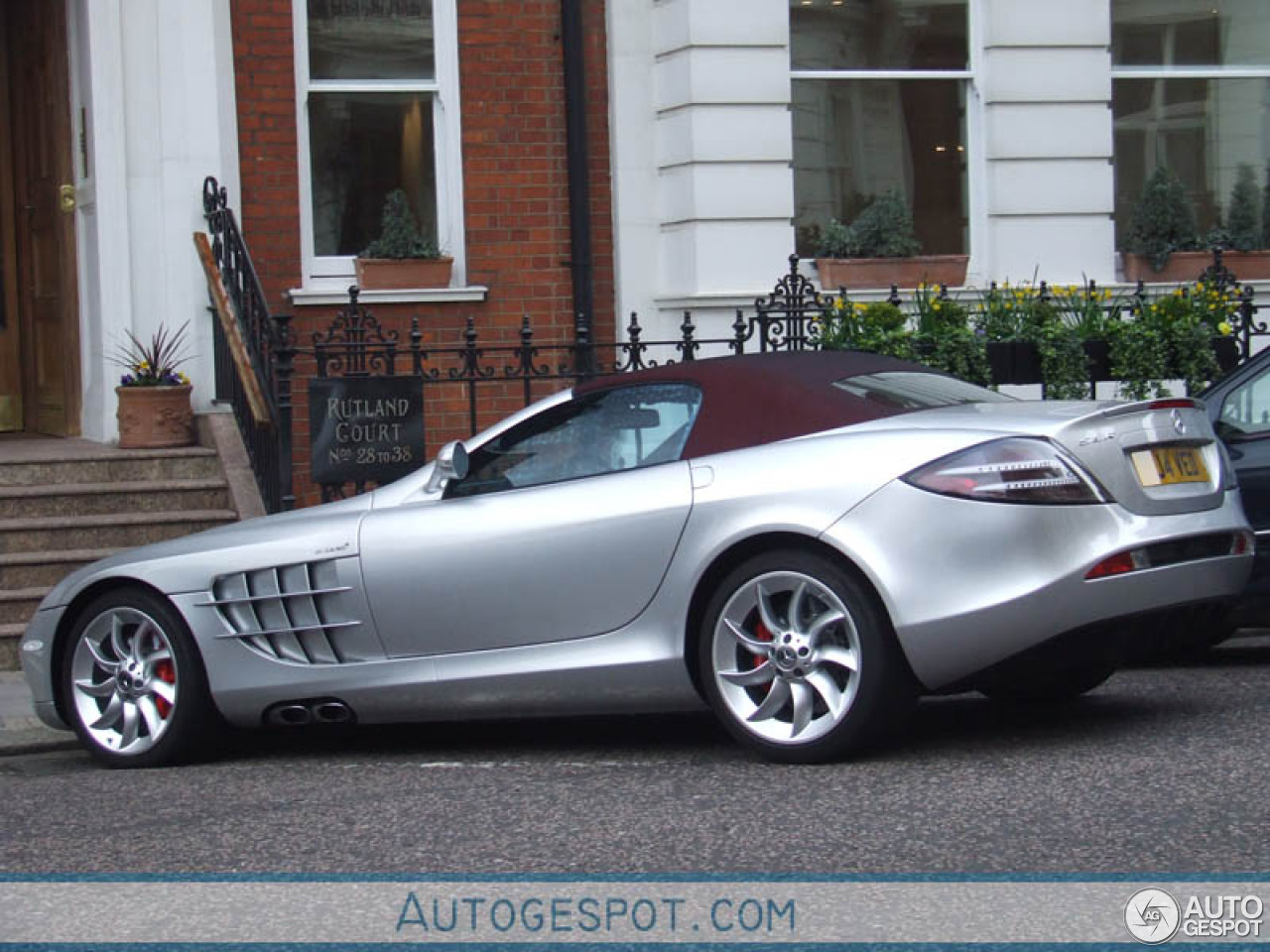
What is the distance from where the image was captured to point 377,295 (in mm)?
12820

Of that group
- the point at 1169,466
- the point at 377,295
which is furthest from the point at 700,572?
the point at 377,295

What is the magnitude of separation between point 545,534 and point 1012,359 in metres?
4.95

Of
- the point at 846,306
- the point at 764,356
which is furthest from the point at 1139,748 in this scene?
the point at 846,306

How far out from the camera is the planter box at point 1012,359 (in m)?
11.2

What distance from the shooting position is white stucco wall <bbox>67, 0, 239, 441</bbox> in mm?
12258

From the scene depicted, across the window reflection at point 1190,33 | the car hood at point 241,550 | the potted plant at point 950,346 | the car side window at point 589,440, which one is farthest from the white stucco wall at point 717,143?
the car hood at point 241,550

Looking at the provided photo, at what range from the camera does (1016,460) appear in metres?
6.32

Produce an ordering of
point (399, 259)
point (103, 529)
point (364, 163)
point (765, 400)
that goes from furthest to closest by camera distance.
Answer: point (364, 163) < point (399, 259) < point (103, 529) < point (765, 400)

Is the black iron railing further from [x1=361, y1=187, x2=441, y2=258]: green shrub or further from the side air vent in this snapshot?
the side air vent

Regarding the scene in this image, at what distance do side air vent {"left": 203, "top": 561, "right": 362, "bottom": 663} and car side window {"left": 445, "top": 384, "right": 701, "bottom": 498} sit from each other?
22.7 inches

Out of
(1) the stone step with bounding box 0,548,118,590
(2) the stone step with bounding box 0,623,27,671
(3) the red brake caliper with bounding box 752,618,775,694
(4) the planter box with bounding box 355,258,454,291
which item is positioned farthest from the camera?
(4) the planter box with bounding box 355,258,454,291

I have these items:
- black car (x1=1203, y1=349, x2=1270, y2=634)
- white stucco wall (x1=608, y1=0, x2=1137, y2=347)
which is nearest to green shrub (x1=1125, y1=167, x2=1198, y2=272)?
white stucco wall (x1=608, y1=0, x2=1137, y2=347)

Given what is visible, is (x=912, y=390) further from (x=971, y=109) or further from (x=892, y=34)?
(x=892, y=34)

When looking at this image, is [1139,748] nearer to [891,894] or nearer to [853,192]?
[891,894]
